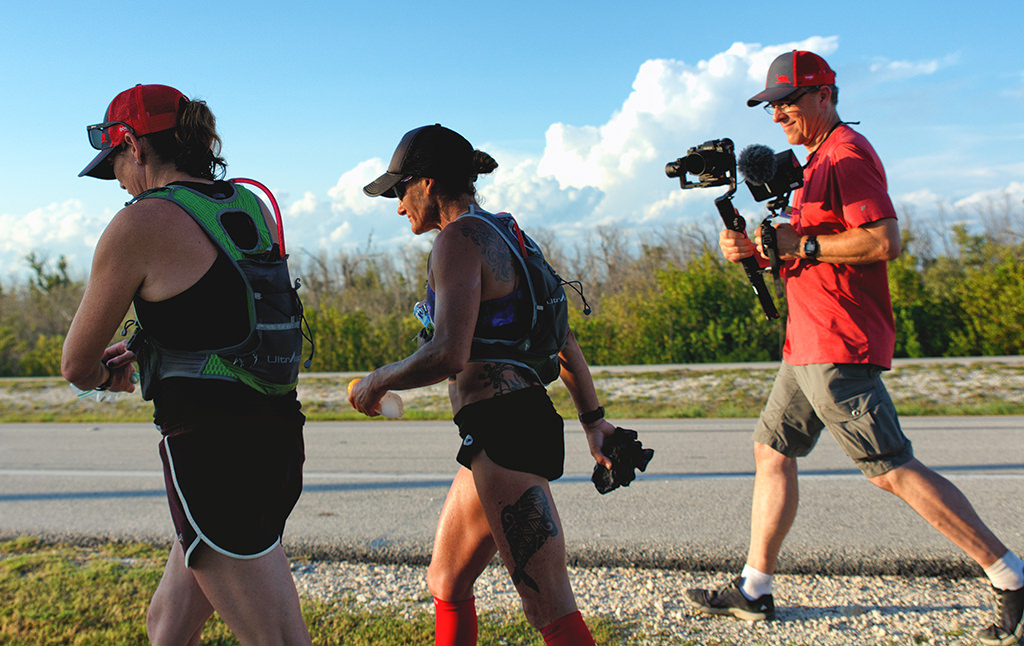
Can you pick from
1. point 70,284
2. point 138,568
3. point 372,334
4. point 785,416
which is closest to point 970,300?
point 372,334

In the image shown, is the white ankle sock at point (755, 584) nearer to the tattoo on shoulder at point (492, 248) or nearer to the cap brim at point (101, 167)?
the tattoo on shoulder at point (492, 248)

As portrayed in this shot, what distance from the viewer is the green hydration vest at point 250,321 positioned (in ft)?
6.89

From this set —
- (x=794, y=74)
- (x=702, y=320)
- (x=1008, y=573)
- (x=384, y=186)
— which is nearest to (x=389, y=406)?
(x=384, y=186)

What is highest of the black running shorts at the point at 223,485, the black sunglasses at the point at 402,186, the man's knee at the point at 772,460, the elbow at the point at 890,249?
the black sunglasses at the point at 402,186

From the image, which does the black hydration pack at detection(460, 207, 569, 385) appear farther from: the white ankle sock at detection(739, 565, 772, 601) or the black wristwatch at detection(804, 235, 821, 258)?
the white ankle sock at detection(739, 565, 772, 601)

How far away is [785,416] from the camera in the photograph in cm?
335

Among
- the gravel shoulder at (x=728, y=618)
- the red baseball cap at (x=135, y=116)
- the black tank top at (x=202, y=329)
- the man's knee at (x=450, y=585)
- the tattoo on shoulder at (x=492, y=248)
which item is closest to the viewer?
the black tank top at (x=202, y=329)

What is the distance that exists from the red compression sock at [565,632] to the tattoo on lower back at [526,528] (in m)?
0.11

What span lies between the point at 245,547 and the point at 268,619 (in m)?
0.21

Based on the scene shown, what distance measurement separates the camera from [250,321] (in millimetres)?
2139

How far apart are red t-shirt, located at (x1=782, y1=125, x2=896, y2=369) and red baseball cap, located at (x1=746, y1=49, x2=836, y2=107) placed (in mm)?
239

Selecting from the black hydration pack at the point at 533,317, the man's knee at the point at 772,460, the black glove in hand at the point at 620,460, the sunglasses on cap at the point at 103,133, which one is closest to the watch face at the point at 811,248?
the man's knee at the point at 772,460

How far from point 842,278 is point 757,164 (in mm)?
597

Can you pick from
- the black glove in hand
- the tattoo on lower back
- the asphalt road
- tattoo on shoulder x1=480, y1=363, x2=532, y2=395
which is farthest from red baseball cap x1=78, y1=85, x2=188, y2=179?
the asphalt road
